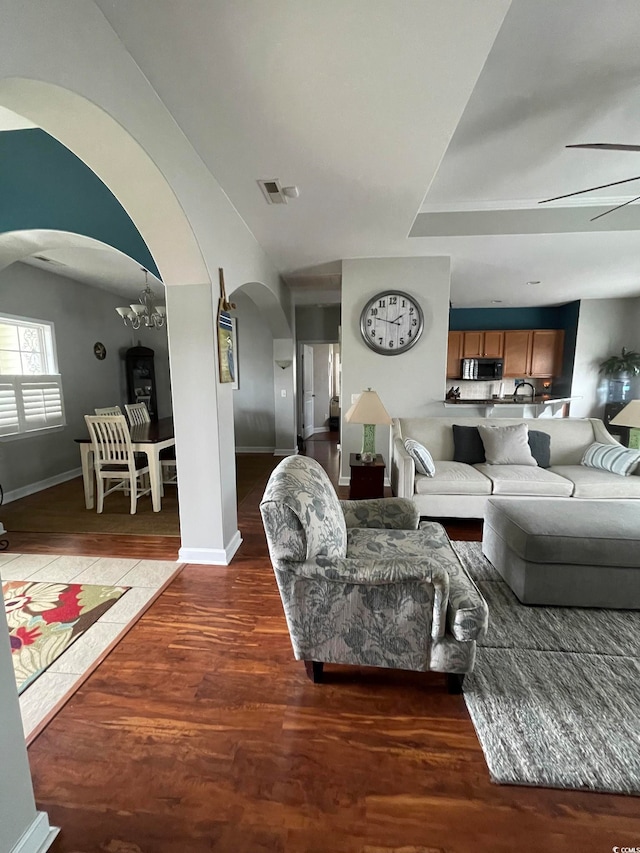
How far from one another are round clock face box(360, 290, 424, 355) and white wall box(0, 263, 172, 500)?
3980 millimetres

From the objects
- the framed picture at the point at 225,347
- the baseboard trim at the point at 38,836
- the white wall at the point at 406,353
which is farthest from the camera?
the white wall at the point at 406,353

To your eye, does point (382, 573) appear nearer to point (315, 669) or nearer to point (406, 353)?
point (315, 669)

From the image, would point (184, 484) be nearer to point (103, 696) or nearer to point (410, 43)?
point (103, 696)

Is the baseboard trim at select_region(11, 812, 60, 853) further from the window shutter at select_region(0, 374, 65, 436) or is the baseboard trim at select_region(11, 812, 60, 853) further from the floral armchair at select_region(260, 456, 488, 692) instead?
the window shutter at select_region(0, 374, 65, 436)

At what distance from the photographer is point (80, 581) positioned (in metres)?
2.39

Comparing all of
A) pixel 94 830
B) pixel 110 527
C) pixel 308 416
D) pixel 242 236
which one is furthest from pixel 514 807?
pixel 308 416

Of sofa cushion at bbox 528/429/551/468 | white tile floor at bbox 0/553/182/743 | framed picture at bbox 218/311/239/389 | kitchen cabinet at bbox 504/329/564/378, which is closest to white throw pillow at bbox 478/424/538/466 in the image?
sofa cushion at bbox 528/429/551/468

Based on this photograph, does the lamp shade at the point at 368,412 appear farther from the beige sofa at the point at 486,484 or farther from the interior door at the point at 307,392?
the interior door at the point at 307,392

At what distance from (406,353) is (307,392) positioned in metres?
3.58

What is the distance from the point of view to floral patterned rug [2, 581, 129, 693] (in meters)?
1.75

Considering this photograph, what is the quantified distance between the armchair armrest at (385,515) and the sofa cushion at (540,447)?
1.97m

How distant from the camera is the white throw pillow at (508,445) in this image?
3.29m

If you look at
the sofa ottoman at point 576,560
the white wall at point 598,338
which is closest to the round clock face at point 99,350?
the sofa ottoman at point 576,560

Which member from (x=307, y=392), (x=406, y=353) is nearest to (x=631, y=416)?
(x=406, y=353)
